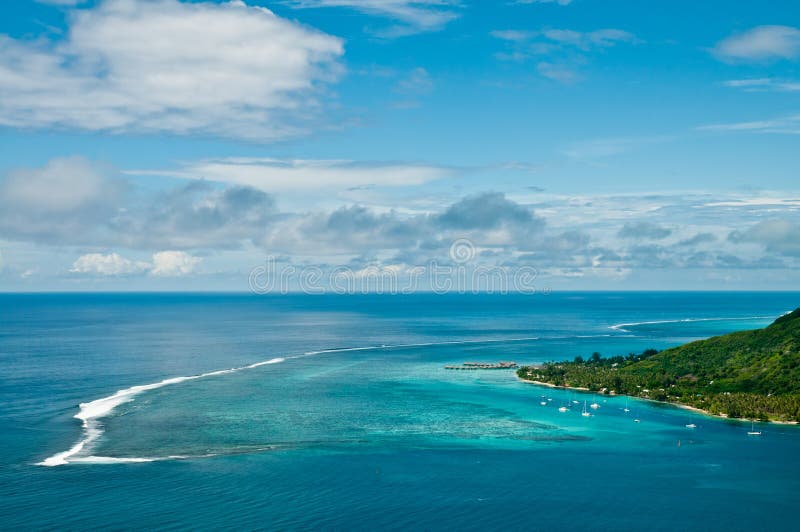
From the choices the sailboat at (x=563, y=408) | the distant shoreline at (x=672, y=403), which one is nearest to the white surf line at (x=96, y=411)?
the distant shoreline at (x=672, y=403)

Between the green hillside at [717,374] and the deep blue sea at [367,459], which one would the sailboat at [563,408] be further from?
the green hillside at [717,374]

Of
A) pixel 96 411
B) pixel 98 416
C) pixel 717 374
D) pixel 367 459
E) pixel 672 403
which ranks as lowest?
pixel 672 403

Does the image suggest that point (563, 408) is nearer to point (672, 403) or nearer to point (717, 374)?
point (672, 403)

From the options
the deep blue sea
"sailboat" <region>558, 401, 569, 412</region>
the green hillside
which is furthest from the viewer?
"sailboat" <region>558, 401, 569, 412</region>

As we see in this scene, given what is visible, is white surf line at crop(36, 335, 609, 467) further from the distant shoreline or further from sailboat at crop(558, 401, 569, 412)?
the distant shoreline

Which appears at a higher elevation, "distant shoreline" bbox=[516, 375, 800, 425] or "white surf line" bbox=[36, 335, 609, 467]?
"white surf line" bbox=[36, 335, 609, 467]

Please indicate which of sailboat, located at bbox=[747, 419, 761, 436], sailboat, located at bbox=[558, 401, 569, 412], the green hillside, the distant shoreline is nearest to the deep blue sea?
sailboat, located at bbox=[747, 419, 761, 436]

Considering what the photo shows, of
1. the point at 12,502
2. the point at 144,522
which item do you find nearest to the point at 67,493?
the point at 12,502

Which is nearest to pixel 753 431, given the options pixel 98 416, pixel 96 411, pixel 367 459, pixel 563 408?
pixel 563 408

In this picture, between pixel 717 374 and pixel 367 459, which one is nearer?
pixel 367 459
